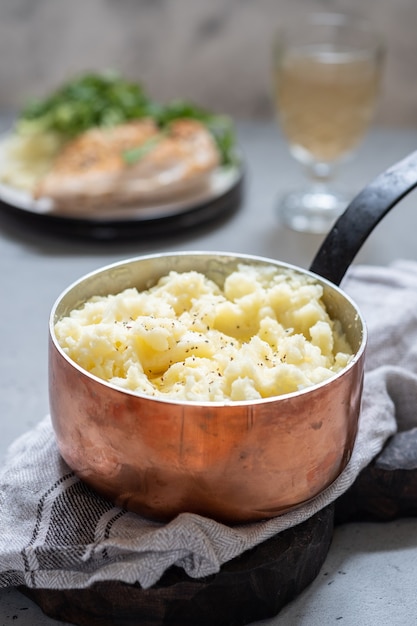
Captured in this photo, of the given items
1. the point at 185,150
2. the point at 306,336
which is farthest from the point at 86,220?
the point at 306,336

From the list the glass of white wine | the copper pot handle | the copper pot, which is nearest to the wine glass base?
the glass of white wine

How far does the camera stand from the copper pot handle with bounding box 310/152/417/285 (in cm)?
103

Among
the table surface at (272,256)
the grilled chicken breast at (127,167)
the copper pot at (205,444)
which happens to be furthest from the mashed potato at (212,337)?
the grilled chicken breast at (127,167)

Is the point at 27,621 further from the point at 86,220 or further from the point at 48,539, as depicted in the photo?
the point at 86,220

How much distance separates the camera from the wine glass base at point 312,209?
5.81ft

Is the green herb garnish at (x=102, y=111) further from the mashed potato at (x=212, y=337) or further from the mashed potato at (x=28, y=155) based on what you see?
the mashed potato at (x=212, y=337)

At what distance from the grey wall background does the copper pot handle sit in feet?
3.90

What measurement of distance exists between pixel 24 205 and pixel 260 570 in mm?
1051

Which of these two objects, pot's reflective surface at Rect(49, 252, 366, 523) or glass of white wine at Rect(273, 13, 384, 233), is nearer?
pot's reflective surface at Rect(49, 252, 366, 523)

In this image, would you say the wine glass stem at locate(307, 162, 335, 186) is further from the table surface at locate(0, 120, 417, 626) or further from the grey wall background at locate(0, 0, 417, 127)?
the grey wall background at locate(0, 0, 417, 127)

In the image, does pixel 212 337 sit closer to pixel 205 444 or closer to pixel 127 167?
pixel 205 444

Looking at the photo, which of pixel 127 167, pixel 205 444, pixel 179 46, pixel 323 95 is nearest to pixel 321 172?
pixel 323 95

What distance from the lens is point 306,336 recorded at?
3.21 feet

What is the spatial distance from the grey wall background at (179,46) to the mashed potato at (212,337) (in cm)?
127
